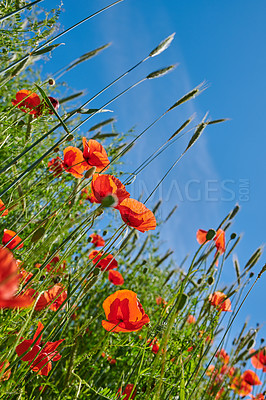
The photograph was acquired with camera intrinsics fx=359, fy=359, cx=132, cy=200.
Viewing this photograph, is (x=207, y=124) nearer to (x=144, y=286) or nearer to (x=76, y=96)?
(x=76, y=96)

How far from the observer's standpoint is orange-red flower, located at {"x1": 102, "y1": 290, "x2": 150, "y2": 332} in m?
1.12

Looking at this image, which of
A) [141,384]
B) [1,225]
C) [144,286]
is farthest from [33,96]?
[144,286]

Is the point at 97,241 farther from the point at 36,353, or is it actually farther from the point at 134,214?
the point at 36,353

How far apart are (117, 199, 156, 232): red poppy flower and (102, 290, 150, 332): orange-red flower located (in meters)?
0.22

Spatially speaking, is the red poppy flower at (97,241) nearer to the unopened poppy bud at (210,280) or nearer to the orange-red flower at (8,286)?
the unopened poppy bud at (210,280)

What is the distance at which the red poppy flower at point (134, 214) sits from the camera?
108 cm

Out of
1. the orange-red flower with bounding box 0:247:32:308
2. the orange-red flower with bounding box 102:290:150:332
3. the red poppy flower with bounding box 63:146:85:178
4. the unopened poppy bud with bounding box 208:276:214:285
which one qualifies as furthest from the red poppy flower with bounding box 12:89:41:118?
the orange-red flower with bounding box 0:247:32:308

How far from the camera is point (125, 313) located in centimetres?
113

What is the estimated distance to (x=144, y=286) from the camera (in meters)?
2.41

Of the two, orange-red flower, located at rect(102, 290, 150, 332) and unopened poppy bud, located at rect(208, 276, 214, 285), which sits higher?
unopened poppy bud, located at rect(208, 276, 214, 285)

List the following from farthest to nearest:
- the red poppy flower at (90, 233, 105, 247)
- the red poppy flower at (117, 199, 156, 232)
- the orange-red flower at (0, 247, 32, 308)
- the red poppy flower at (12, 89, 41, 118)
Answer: the red poppy flower at (90, 233, 105, 247)
the red poppy flower at (12, 89, 41, 118)
the red poppy flower at (117, 199, 156, 232)
the orange-red flower at (0, 247, 32, 308)

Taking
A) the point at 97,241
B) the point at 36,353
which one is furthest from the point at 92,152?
the point at 97,241

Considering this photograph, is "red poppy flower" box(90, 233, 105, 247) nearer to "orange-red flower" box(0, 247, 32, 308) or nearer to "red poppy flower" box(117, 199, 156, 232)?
"red poppy flower" box(117, 199, 156, 232)

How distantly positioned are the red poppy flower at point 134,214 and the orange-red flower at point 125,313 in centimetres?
22
